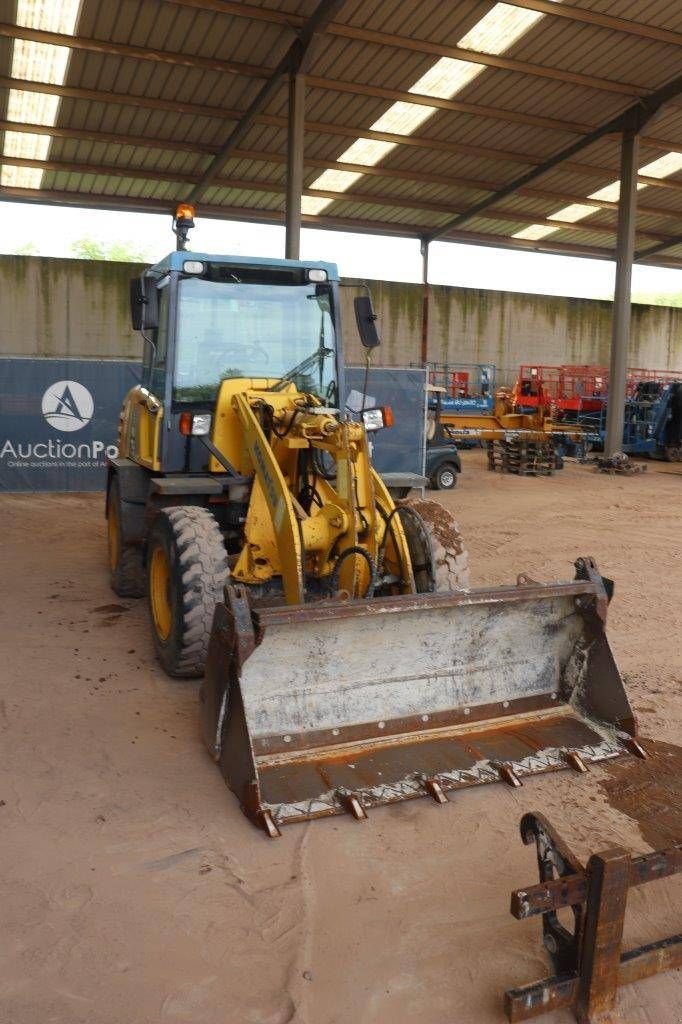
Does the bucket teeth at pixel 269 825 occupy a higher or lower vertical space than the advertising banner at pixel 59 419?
lower

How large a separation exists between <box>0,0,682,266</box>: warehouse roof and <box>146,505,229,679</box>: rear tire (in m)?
11.3

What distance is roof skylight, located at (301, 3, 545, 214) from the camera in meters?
13.9

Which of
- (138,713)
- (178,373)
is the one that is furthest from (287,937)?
(178,373)

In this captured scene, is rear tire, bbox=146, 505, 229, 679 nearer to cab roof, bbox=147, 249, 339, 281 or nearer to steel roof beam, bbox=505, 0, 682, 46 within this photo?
cab roof, bbox=147, 249, 339, 281

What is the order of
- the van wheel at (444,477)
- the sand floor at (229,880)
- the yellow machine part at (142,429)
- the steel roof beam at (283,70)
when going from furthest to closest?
the van wheel at (444,477)
the steel roof beam at (283,70)
the yellow machine part at (142,429)
the sand floor at (229,880)

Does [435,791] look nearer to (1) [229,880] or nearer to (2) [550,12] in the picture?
(1) [229,880]

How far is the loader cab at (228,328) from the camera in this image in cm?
594

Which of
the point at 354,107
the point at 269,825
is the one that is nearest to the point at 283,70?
the point at 354,107

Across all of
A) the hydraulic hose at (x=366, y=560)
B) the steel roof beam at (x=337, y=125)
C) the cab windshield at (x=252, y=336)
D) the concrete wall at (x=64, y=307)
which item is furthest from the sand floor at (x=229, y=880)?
the concrete wall at (x=64, y=307)

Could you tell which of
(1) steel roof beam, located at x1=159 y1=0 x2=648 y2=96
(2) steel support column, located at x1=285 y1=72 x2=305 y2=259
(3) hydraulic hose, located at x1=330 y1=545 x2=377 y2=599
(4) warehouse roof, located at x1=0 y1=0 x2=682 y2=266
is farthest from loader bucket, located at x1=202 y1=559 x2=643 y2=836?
(2) steel support column, located at x1=285 y1=72 x2=305 y2=259

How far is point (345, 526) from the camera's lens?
192 inches

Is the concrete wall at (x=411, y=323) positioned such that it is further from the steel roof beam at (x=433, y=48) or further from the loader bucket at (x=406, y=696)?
the loader bucket at (x=406, y=696)

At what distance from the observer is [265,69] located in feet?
50.0

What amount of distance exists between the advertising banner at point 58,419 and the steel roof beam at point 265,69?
18.4ft
